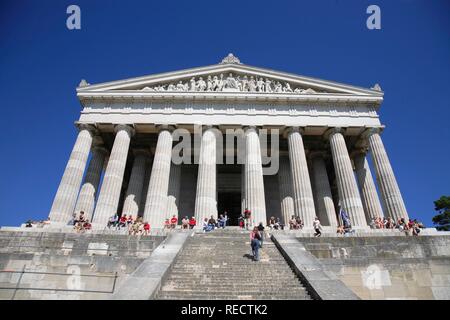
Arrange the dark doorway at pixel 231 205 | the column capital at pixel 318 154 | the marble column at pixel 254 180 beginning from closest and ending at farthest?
the marble column at pixel 254 180 < the column capital at pixel 318 154 < the dark doorway at pixel 231 205

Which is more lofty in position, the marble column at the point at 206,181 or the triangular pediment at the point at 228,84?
the triangular pediment at the point at 228,84

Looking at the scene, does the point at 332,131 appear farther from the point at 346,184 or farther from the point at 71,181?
the point at 71,181

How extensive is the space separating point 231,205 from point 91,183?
52.6 feet

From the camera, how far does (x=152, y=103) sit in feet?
102

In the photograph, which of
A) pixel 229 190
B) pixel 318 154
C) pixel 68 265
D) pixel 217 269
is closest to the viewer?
pixel 217 269

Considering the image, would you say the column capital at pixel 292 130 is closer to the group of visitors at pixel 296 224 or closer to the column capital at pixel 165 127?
the group of visitors at pixel 296 224

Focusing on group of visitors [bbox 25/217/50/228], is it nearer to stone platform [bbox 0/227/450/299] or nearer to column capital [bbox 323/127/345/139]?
stone platform [bbox 0/227/450/299]

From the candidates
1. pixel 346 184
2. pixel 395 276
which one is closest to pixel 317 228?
pixel 395 276

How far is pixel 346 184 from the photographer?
26797mm

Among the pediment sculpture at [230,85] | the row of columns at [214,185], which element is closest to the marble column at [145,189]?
the row of columns at [214,185]

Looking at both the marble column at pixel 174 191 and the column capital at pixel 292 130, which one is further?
the marble column at pixel 174 191

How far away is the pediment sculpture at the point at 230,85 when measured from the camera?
31.3m

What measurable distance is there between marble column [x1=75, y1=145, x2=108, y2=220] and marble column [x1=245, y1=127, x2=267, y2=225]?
1495cm

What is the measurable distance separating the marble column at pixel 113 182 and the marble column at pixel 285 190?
15.8 m
